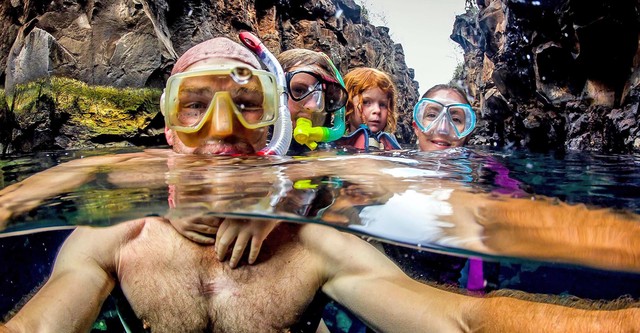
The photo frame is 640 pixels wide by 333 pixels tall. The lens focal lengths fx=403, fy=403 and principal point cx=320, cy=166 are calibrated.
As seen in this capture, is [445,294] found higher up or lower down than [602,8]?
lower down

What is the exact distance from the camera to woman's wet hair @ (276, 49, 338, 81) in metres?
5.47

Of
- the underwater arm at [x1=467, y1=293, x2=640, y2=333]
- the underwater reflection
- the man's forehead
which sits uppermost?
the man's forehead

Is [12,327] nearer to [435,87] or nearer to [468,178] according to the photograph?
[468,178]

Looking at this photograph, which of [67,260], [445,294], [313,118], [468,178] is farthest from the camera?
[313,118]

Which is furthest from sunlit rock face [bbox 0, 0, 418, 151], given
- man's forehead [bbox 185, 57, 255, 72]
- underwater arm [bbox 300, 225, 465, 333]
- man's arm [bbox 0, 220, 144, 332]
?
underwater arm [bbox 300, 225, 465, 333]

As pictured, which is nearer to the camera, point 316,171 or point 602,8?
point 316,171

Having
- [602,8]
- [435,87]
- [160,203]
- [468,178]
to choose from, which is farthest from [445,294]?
[602,8]

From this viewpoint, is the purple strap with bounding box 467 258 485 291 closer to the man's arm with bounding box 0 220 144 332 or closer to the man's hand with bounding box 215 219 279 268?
the man's hand with bounding box 215 219 279 268

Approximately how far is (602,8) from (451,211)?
11.5 meters

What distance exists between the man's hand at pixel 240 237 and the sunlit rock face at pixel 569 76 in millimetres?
9540

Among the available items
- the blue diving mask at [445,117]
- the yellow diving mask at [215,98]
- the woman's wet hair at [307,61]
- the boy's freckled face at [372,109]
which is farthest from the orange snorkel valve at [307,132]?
the yellow diving mask at [215,98]

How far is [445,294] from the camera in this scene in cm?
223

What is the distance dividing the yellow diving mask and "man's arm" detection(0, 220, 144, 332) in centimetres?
82

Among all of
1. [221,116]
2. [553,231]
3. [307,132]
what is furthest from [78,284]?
[307,132]
